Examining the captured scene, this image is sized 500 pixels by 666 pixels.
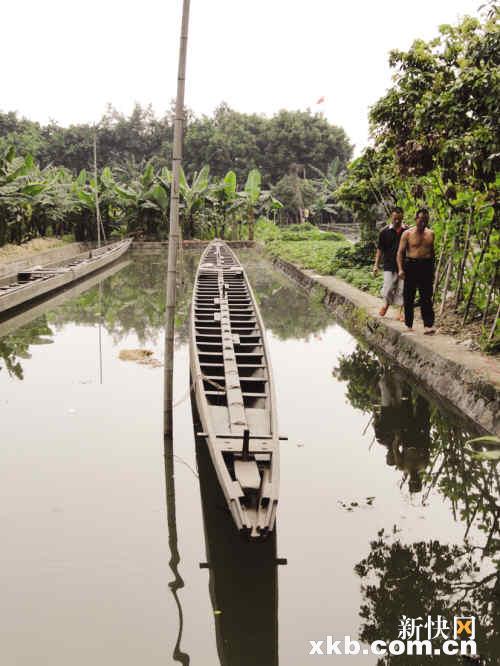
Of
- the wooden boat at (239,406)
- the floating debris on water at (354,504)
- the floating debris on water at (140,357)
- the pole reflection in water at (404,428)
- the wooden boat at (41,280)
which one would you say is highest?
the wooden boat at (41,280)

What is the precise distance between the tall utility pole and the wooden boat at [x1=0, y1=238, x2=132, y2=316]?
597cm

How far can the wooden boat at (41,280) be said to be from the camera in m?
10.5

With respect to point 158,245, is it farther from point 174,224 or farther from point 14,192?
point 174,224

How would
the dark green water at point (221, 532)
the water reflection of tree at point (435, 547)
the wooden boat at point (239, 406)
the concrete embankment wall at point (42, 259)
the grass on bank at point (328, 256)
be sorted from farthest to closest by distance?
the concrete embankment wall at point (42, 259) < the grass on bank at point (328, 256) < the wooden boat at point (239, 406) < the water reflection of tree at point (435, 547) < the dark green water at point (221, 532)

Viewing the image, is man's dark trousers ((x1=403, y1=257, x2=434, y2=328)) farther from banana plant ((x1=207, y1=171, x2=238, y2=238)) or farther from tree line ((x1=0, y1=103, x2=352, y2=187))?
tree line ((x1=0, y1=103, x2=352, y2=187))

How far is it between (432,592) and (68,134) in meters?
47.5

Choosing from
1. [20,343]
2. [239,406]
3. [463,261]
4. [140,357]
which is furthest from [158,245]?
[239,406]

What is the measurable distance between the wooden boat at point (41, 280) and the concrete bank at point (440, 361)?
5.76 m

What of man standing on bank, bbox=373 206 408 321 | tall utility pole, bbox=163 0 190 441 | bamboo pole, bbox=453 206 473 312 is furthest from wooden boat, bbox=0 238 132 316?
bamboo pole, bbox=453 206 473 312

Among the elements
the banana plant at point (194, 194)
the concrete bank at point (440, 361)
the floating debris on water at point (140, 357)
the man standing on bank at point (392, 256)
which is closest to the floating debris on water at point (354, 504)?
the concrete bank at point (440, 361)

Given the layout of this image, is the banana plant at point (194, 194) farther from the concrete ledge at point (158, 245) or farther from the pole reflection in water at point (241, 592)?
the pole reflection in water at point (241, 592)

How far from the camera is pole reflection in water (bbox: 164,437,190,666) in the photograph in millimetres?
2785

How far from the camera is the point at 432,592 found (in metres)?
3.24

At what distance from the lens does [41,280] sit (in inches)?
484
